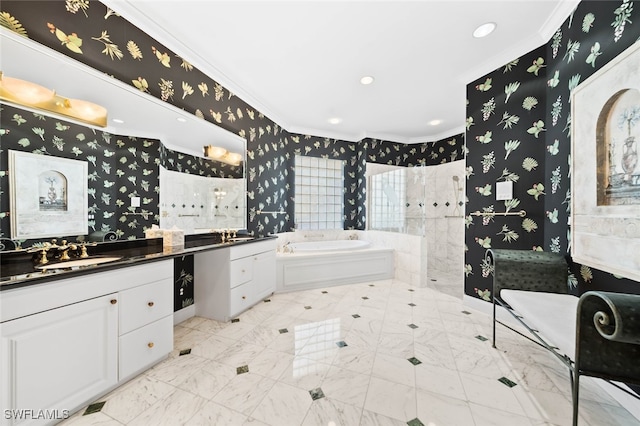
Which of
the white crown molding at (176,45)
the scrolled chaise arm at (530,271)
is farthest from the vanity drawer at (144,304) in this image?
the scrolled chaise arm at (530,271)

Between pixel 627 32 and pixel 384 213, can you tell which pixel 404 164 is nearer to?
pixel 384 213

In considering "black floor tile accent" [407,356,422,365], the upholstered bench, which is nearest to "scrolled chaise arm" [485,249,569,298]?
the upholstered bench

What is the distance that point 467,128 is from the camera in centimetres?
280

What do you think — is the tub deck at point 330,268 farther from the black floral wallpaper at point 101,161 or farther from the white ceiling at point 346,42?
the white ceiling at point 346,42

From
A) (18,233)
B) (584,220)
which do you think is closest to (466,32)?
(584,220)

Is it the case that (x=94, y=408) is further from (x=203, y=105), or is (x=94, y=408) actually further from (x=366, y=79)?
(x=366, y=79)

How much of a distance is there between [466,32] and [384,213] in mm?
2820

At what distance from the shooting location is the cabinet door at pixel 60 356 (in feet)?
3.38

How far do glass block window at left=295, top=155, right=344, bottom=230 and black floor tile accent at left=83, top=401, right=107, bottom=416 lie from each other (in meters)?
3.33

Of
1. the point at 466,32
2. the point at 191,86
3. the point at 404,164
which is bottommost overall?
the point at 404,164

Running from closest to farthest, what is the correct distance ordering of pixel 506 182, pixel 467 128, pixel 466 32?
1. pixel 466 32
2. pixel 506 182
3. pixel 467 128

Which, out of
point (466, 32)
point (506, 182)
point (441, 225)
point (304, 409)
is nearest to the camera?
point (304, 409)

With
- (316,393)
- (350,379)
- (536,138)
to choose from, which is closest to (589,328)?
(350,379)

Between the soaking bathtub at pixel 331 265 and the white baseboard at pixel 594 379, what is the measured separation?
133 centimetres
